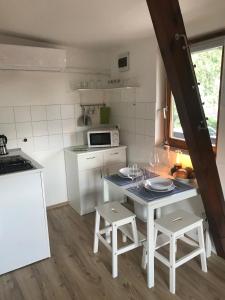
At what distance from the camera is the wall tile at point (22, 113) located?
111 inches

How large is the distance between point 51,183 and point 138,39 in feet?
6.95

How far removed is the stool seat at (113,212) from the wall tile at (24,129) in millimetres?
1415

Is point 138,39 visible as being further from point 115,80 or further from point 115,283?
point 115,283

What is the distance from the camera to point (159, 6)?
1358 mm

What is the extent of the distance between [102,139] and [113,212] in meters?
1.28

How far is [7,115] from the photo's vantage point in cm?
278

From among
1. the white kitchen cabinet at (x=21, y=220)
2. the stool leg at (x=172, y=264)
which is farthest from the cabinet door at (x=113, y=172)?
the stool leg at (x=172, y=264)

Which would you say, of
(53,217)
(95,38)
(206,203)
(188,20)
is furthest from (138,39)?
(53,217)

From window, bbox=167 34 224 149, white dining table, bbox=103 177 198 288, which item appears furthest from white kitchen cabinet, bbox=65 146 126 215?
window, bbox=167 34 224 149

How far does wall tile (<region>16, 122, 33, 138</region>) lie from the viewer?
9.41 feet

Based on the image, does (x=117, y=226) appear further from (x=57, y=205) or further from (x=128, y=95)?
(x=128, y=95)

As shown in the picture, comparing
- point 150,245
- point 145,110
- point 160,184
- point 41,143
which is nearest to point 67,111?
point 41,143

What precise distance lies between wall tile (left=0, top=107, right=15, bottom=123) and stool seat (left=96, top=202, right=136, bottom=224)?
155 cm

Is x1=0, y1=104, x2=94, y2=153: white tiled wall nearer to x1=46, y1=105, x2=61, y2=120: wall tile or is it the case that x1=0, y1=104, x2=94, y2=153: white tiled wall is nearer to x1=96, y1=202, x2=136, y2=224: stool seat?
x1=46, y1=105, x2=61, y2=120: wall tile
